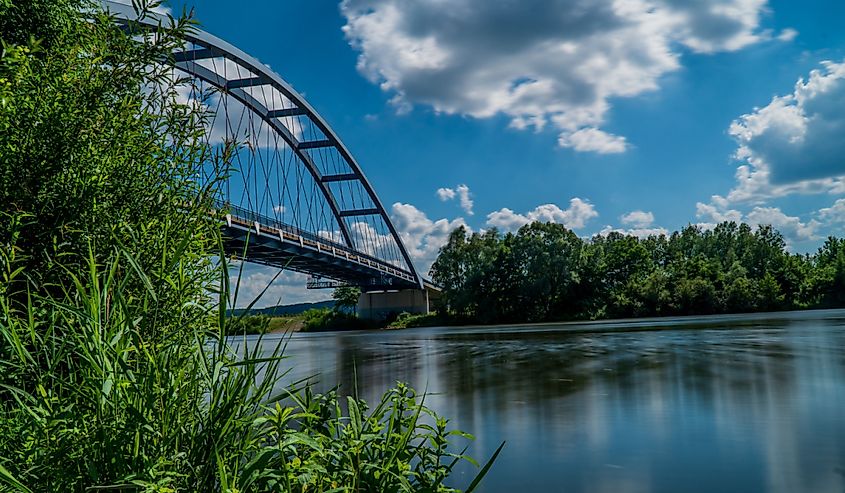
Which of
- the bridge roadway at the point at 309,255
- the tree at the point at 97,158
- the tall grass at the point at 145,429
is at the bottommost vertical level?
the tall grass at the point at 145,429

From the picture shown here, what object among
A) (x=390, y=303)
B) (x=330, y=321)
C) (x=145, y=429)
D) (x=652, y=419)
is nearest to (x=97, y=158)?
(x=145, y=429)

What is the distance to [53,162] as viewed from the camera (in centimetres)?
300

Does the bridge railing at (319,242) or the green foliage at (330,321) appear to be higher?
the bridge railing at (319,242)

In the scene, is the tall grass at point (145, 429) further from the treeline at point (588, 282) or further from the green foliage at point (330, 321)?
the green foliage at point (330, 321)

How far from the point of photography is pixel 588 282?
64.9m

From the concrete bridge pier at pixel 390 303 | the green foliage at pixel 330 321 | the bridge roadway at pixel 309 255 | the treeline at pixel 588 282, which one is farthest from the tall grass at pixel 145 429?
the green foliage at pixel 330 321

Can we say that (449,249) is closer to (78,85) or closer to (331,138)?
(331,138)

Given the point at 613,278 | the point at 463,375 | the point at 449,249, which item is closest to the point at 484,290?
the point at 449,249

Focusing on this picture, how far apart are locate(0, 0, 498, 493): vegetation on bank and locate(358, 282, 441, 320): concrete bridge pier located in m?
68.7

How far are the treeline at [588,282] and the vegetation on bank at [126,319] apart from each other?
6229cm

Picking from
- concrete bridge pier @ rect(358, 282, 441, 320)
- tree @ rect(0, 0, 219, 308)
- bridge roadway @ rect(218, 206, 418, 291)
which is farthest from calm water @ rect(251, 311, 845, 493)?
concrete bridge pier @ rect(358, 282, 441, 320)

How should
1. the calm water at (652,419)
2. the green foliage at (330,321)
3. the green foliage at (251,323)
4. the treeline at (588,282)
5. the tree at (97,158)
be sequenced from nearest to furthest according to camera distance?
the green foliage at (251,323)
the tree at (97,158)
the calm water at (652,419)
the treeline at (588,282)
the green foliage at (330,321)

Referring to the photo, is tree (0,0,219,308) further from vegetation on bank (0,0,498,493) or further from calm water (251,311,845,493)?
calm water (251,311,845,493)

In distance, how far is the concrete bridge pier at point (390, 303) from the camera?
7225 centimetres
